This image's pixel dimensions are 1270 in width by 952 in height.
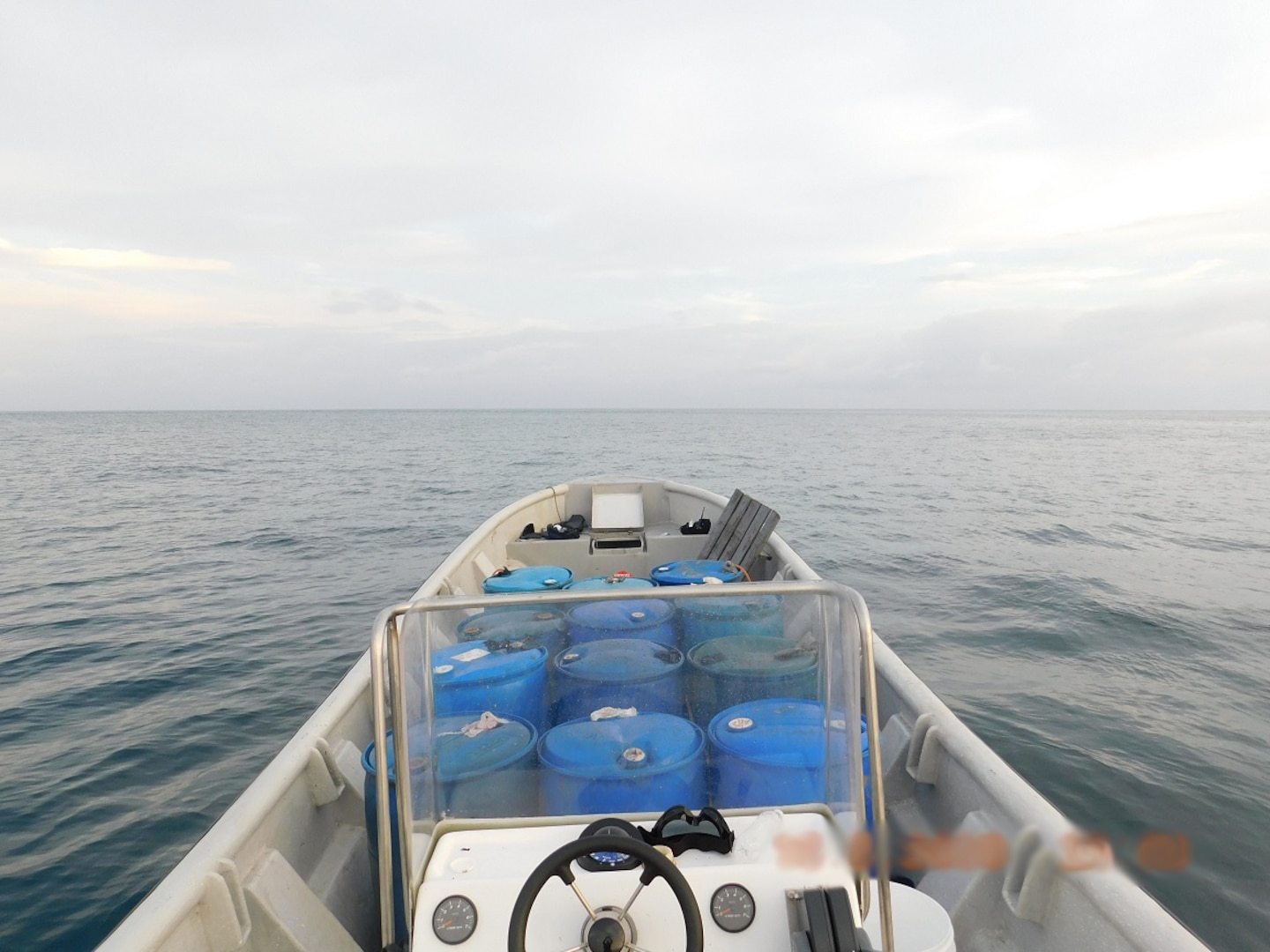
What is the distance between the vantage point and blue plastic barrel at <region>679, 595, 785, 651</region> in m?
2.92

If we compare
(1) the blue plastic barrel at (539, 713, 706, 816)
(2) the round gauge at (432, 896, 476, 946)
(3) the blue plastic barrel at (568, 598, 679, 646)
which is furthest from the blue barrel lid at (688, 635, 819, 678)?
(2) the round gauge at (432, 896, 476, 946)

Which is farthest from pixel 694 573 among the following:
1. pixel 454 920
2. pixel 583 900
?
pixel 583 900

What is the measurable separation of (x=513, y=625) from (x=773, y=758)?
4.10 ft

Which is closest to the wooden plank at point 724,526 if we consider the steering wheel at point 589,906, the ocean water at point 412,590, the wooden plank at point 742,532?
the wooden plank at point 742,532

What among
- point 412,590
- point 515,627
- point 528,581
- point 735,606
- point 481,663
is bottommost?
point 412,590

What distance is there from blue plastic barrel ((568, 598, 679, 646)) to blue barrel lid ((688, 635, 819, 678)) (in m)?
0.25

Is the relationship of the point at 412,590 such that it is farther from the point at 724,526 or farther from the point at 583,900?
the point at 583,900

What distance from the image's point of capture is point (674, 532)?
32.0 ft

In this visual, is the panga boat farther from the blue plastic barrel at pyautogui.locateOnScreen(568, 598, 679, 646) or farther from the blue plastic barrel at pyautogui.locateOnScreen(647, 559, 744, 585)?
the blue plastic barrel at pyautogui.locateOnScreen(647, 559, 744, 585)

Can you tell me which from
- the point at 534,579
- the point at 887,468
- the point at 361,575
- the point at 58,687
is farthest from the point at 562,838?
the point at 887,468

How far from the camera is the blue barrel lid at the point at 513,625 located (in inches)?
123

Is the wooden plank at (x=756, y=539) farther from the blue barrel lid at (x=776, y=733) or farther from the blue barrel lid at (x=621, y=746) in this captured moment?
the blue barrel lid at (x=621, y=746)

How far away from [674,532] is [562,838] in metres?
7.43

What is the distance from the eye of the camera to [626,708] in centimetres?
312
